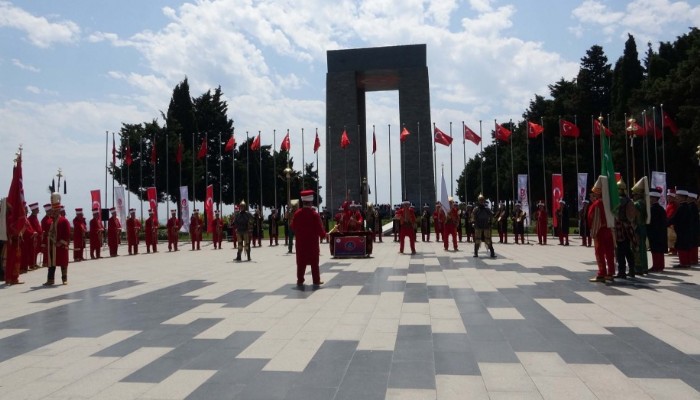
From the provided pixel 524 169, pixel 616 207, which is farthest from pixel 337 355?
pixel 524 169

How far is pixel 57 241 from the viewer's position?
12891 millimetres

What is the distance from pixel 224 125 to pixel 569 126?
45.4m

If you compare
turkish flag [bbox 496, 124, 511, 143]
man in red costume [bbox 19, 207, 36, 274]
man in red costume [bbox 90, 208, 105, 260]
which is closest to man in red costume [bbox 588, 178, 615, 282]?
man in red costume [bbox 19, 207, 36, 274]

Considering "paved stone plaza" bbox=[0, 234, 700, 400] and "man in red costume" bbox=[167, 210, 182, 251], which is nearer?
"paved stone plaza" bbox=[0, 234, 700, 400]

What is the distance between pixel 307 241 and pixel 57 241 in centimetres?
615

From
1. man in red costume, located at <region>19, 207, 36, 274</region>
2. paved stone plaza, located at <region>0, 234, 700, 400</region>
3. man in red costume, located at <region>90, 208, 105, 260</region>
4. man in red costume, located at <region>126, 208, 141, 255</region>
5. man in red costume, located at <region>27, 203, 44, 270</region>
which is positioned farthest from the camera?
man in red costume, located at <region>126, 208, 141, 255</region>

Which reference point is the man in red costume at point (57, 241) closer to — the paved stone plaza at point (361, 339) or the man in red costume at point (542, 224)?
the paved stone plaza at point (361, 339)

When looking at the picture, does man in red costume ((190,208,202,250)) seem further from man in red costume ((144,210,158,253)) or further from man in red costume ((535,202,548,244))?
man in red costume ((535,202,548,244))

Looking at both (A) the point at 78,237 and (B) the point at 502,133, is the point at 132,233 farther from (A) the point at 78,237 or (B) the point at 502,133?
(B) the point at 502,133

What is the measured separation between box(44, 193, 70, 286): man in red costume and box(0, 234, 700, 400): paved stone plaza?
3.28 ft

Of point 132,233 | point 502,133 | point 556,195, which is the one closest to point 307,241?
point 132,233

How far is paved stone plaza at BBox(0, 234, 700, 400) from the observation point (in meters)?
4.67

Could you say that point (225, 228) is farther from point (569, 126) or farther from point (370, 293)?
point (370, 293)

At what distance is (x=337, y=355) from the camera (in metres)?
5.71
